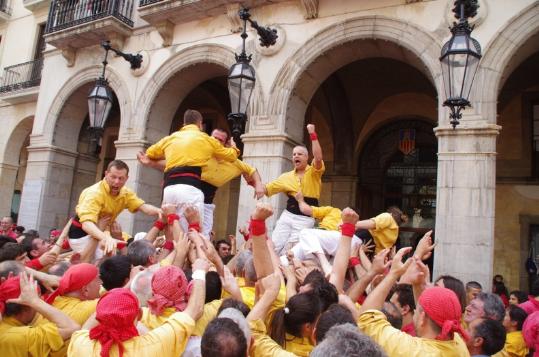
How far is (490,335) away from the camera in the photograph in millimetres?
3150

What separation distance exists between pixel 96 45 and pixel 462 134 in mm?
9769

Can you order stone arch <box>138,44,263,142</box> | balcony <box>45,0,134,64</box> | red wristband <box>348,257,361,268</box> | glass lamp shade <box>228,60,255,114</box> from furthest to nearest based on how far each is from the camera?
balcony <box>45,0,134,64</box>
stone arch <box>138,44,263,142</box>
glass lamp shade <box>228,60,255,114</box>
red wristband <box>348,257,361,268</box>

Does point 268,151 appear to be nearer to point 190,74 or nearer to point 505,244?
point 190,74

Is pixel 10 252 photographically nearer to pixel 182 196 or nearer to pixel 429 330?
pixel 182 196

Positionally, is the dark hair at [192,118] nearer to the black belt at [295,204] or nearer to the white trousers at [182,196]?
the white trousers at [182,196]

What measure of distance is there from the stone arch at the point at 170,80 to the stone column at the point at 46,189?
10.4ft

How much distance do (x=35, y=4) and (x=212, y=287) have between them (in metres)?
17.1

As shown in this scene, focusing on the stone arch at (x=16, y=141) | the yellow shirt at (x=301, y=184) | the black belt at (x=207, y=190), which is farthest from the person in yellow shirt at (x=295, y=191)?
the stone arch at (x=16, y=141)

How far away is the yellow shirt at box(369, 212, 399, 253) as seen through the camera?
5266mm

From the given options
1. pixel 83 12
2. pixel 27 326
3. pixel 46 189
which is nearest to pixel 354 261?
pixel 27 326

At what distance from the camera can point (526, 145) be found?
37.1 ft

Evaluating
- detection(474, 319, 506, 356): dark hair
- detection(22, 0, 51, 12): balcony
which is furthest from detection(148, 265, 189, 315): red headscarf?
detection(22, 0, 51, 12): balcony

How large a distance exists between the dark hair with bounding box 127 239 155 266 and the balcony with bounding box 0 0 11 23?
686 inches

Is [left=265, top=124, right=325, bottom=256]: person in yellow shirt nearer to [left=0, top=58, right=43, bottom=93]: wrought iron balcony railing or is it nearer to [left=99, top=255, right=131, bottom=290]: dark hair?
[left=99, top=255, right=131, bottom=290]: dark hair
